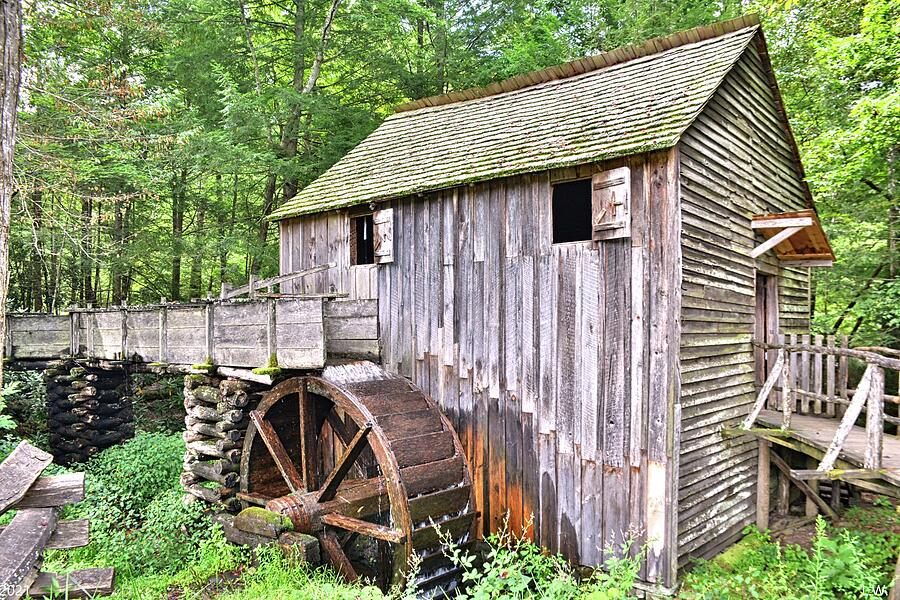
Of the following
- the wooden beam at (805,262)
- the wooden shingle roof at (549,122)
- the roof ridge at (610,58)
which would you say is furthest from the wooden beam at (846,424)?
the roof ridge at (610,58)

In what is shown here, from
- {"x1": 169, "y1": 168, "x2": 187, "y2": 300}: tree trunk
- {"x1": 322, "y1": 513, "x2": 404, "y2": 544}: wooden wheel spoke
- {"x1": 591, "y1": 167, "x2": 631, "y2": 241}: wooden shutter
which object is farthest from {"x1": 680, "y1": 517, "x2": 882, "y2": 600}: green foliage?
{"x1": 169, "y1": 168, "x2": 187, "y2": 300}: tree trunk

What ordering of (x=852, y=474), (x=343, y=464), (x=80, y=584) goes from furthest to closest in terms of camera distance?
(x=343, y=464) → (x=852, y=474) → (x=80, y=584)

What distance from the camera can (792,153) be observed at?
880 centimetres

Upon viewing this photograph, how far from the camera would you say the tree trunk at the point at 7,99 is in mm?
4824

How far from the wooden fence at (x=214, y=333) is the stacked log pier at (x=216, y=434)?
475 mm

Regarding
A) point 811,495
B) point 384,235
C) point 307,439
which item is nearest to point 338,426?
point 307,439

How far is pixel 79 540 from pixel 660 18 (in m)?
15.5

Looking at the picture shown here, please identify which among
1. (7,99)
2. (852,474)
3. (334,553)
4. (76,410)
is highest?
(7,99)

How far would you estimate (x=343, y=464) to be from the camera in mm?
7109

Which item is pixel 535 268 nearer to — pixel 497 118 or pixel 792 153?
pixel 497 118

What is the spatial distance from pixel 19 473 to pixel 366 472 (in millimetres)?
5733

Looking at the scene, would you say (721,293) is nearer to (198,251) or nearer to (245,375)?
(245,375)

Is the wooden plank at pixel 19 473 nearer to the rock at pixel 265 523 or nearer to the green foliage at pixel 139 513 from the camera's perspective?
the rock at pixel 265 523

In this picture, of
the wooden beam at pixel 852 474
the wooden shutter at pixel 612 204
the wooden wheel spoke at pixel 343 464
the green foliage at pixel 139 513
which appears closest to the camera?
the wooden beam at pixel 852 474
